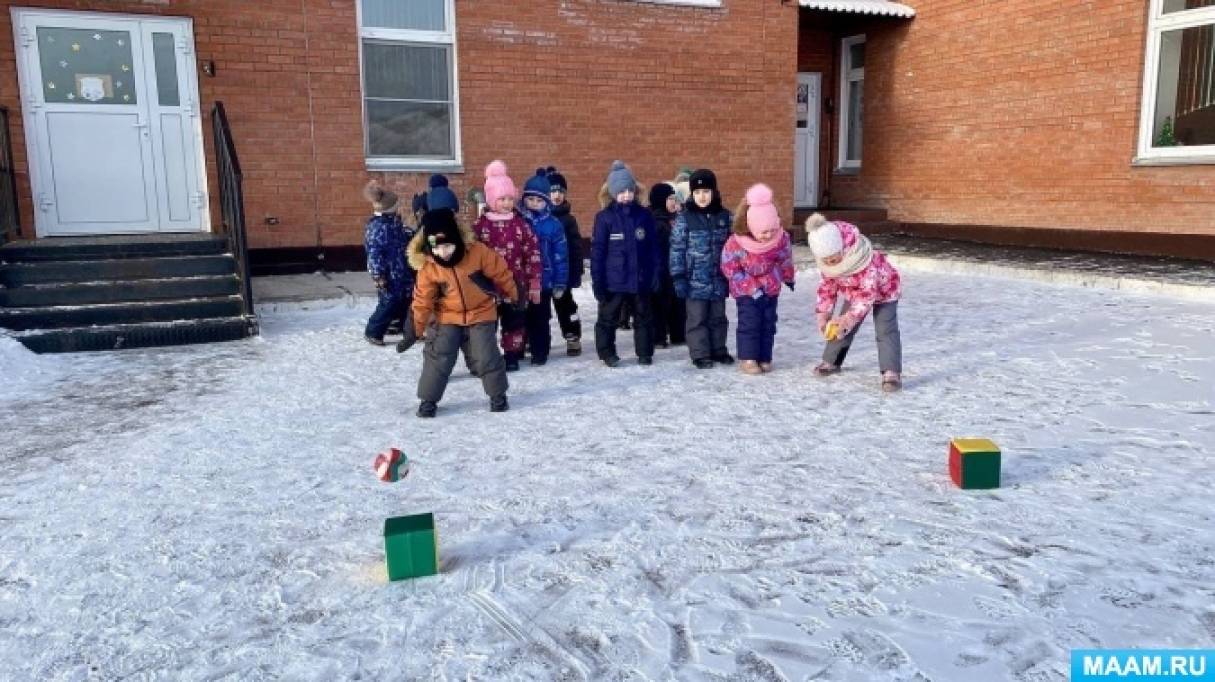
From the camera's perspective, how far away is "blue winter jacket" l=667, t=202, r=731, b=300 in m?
5.92

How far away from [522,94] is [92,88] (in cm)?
435

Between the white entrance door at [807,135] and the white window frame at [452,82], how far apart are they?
6944 millimetres

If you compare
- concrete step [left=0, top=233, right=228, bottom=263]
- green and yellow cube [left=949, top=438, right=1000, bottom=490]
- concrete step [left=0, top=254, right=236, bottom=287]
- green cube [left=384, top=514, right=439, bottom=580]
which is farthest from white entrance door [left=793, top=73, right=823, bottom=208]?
green cube [left=384, top=514, right=439, bottom=580]

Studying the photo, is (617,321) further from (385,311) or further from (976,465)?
(976,465)

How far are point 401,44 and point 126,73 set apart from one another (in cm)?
275

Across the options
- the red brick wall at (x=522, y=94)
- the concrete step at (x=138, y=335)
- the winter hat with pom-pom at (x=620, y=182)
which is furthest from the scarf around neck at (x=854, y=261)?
the red brick wall at (x=522, y=94)

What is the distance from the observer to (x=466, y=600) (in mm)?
2771

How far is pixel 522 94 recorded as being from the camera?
34.1 feet

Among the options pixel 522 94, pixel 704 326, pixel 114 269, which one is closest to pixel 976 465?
pixel 704 326

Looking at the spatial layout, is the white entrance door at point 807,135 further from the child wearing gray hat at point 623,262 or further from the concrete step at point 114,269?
the concrete step at point 114,269

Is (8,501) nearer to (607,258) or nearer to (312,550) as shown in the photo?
(312,550)

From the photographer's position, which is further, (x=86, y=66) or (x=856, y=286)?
(x=86, y=66)

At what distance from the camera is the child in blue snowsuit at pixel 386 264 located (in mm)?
6910

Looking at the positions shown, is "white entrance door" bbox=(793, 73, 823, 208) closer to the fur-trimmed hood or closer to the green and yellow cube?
the fur-trimmed hood
